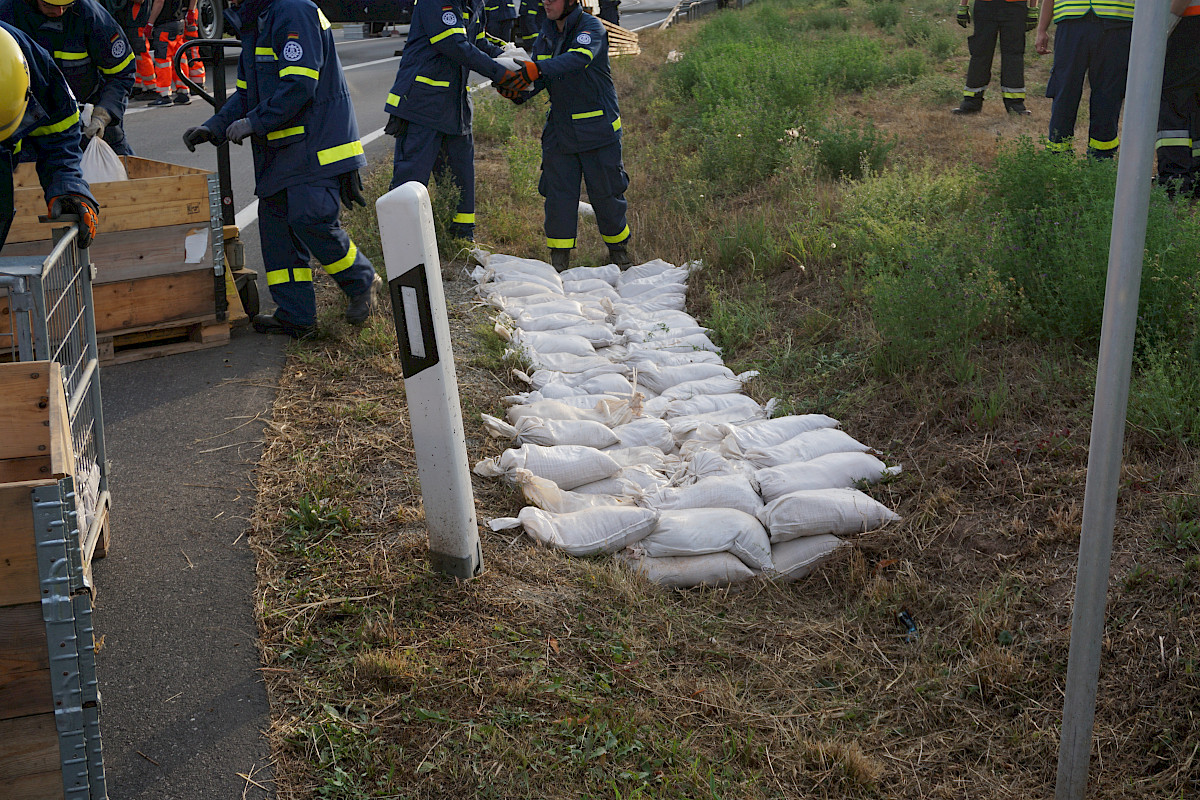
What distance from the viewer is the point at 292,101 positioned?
4652mm

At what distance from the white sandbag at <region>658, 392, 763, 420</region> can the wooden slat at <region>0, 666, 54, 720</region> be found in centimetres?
294

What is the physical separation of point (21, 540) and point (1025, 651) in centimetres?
257

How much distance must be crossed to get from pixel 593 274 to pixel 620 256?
1.88ft

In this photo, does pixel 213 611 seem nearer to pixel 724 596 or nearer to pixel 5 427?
pixel 5 427

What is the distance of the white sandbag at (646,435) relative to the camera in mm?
4168

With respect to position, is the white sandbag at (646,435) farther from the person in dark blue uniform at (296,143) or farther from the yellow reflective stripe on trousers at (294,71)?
the yellow reflective stripe on trousers at (294,71)

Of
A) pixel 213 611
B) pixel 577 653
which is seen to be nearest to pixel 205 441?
pixel 213 611

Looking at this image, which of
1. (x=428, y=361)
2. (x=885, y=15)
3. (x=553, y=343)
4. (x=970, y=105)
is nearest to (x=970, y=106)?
(x=970, y=105)

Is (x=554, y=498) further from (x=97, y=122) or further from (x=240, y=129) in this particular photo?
(x=97, y=122)

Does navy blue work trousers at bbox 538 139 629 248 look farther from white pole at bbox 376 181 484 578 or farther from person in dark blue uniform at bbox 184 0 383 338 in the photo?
white pole at bbox 376 181 484 578

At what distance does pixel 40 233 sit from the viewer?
15.1ft

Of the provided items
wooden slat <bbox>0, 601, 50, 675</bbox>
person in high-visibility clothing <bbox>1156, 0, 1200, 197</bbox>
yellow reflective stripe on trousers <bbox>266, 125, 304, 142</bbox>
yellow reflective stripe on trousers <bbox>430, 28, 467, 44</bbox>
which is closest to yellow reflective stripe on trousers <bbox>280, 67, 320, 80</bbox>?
yellow reflective stripe on trousers <bbox>266, 125, 304, 142</bbox>

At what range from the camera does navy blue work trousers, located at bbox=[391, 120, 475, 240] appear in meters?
6.34

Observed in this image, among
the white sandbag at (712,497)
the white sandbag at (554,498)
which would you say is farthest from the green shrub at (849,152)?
the white sandbag at (554,498)
